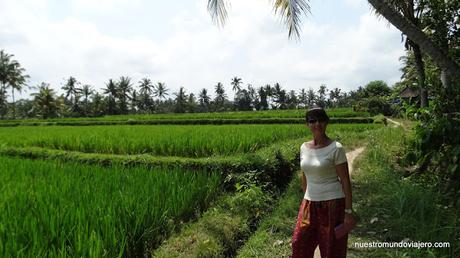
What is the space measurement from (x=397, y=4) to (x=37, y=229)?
7906 mm

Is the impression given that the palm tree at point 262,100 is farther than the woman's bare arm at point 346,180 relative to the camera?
Yes

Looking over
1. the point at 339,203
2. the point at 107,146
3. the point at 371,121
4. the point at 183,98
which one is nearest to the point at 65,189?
the point at 339,203

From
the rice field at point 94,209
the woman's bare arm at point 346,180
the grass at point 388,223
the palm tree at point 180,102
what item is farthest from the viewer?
the palm tree at point 180,102

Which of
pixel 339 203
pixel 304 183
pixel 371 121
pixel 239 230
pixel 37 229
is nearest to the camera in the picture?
pixel 339 203

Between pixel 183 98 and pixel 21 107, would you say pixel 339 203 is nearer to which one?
pixel 183 98

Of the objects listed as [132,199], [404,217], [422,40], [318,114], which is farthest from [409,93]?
[318,114]

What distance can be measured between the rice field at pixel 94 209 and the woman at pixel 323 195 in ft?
4.46

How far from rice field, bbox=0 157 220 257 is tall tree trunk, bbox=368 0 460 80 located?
312 cm

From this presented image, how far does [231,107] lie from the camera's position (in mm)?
57469

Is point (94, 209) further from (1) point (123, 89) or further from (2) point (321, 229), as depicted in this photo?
(1) point (123, 89)

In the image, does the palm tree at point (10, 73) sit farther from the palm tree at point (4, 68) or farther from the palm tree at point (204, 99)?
the palm tree at point (204, 99)

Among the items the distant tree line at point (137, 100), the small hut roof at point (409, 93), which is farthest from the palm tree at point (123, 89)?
the small hut roof at point (409, 93)

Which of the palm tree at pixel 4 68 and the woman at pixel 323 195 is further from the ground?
the palm tree at pixel 4 68

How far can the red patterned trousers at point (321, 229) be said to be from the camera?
7.44 ft
